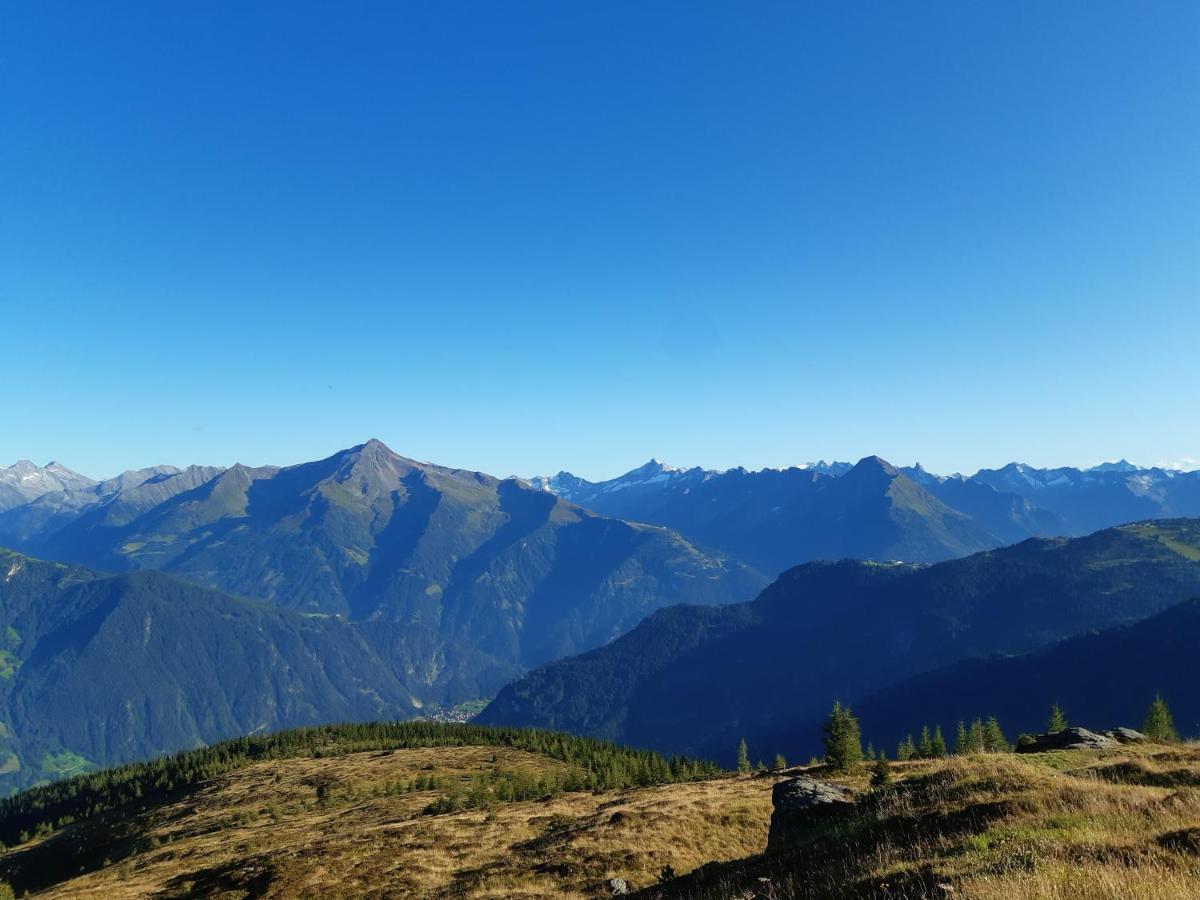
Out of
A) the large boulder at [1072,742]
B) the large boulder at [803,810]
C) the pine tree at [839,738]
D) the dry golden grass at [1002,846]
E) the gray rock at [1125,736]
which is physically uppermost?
the dry golden grass at [1002,846]

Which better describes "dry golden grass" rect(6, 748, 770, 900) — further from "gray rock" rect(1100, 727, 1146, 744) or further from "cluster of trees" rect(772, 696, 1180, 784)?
"gray rock" rect(1100, 727, 1146, 744)

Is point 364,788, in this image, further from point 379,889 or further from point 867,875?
point 867,875

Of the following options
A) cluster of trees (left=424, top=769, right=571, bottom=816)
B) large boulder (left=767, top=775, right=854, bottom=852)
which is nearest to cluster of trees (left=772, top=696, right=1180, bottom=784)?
large boulder (left=767, top=775, right=854, bottom=852)

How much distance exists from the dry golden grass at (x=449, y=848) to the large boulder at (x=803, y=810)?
468 inches

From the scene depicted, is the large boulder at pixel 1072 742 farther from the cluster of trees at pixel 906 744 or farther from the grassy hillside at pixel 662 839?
the grassy hillside at pixel 662 839

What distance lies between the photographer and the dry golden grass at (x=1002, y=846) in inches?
438

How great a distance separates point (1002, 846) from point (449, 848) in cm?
4572

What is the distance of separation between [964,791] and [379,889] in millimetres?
36828

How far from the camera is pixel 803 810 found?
26203 millimetres

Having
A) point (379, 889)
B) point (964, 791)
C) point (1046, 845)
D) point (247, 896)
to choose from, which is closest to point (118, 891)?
point (247, 896)

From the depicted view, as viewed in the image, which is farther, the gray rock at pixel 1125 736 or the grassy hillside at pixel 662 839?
the gray rock at pixel 1125 736

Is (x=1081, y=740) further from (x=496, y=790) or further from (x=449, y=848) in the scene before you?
(x=496, y=790)

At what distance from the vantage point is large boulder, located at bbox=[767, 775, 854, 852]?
79.9ft

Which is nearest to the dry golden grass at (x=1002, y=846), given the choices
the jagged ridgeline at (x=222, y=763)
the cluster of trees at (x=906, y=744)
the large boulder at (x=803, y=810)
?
the large boulder at (x=803, y=810)
